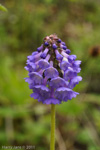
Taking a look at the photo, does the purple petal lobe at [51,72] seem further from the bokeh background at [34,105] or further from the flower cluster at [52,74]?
the bokeh background at [34,105]

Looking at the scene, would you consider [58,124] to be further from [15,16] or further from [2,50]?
[15,16]

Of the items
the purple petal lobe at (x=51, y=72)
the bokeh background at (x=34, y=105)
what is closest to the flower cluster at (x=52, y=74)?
the purple petal lobe at (x=51, y=72)

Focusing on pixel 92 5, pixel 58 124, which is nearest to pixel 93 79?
pixel 58 124

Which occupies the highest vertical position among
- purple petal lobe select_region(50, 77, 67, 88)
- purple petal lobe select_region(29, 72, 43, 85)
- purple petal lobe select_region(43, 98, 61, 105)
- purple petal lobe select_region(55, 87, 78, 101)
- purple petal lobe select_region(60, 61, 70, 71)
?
purple petal lobe select_region(60, 61, 70, 71)

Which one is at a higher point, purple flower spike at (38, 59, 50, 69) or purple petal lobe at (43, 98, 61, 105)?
purple flower spike at (38, 59, 50, 69)

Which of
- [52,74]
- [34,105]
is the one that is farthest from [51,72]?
[34,105]

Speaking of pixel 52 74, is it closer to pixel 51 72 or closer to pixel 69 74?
pixel 51 72

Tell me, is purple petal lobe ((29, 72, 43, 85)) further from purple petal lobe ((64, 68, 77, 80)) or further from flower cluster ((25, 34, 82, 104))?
purple petal lobe ((64, 68, 77, 80))

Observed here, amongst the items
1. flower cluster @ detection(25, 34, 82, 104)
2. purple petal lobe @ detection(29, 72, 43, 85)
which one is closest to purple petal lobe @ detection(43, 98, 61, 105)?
flower cluster @ detection(25, 34, 82, 104)
